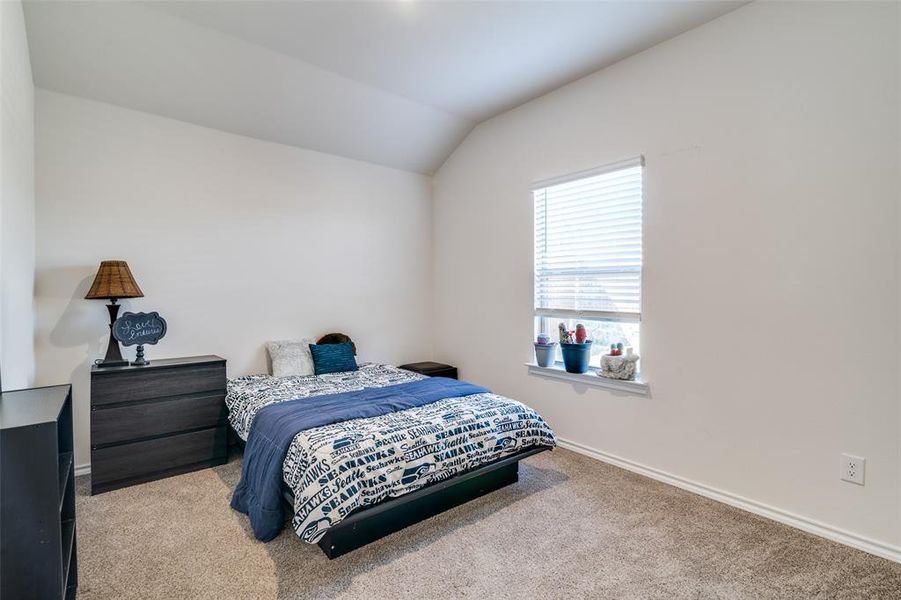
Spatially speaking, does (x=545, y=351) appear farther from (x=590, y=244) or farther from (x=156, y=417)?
(x=156, y=417)

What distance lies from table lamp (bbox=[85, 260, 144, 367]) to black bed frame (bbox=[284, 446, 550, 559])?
1.79 metres

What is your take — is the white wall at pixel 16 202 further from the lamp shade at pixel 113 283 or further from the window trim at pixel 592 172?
the window trim at pixel 592 172

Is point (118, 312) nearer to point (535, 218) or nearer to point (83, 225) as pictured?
point (83, 225)

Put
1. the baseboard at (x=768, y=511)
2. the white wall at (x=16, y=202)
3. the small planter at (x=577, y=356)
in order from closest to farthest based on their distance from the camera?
the white wall at (x=16, y=202)
the baseboard at (x=768, y=511)
the small planter at (x=577, y=356)

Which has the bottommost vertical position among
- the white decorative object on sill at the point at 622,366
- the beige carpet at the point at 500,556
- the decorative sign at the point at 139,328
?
the beige carpet at the point at 500,556

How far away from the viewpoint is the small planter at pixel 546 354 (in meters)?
3.67

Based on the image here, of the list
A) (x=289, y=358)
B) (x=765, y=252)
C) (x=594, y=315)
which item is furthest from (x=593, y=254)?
(x=289, y=358)

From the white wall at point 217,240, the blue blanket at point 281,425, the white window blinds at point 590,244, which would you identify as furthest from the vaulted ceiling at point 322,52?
the blue blanket at point 281,425

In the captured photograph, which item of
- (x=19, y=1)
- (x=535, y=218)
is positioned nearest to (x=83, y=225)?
(x=19, y=1)

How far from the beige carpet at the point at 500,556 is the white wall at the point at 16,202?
104 cm

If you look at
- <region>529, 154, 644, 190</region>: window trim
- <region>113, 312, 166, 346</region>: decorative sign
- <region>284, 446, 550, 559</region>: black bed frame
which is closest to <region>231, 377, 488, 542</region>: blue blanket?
<region>284, 446, 550, 559</region>: black bed frame

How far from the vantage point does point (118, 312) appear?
3.16 m

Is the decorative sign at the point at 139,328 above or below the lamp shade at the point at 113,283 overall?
below

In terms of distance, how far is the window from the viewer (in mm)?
3148
